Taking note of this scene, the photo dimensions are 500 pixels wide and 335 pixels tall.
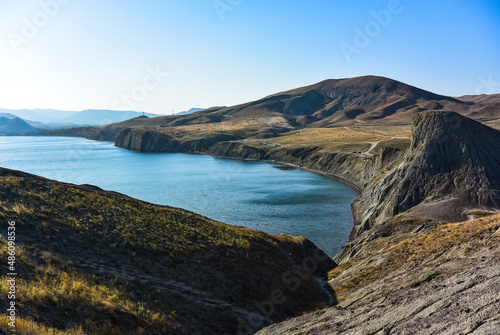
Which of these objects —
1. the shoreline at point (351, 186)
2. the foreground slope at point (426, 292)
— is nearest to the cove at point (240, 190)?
the shoreline at point (351, 186)

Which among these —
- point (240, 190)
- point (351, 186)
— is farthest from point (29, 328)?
point (351, 186)

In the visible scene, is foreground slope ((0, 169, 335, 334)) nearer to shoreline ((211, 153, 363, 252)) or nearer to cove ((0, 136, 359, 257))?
cove ((0, 136, 359, 257))

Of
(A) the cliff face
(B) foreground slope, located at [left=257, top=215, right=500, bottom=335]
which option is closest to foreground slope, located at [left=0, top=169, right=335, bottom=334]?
(B) foreground slope, located at [left=257, top=215, right=500, bottom=335]

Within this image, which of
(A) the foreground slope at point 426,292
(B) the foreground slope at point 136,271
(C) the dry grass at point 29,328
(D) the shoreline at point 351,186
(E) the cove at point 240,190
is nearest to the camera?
(C) the dry grass at point 29,328

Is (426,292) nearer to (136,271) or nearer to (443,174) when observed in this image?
(136,271)

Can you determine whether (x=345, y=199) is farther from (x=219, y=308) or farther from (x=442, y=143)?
(x=219, y=308)

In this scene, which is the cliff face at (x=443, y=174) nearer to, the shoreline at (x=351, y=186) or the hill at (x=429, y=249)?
the hill at (x=429, y=249)

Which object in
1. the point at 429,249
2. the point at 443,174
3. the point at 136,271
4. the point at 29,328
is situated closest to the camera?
the point at 29,328
